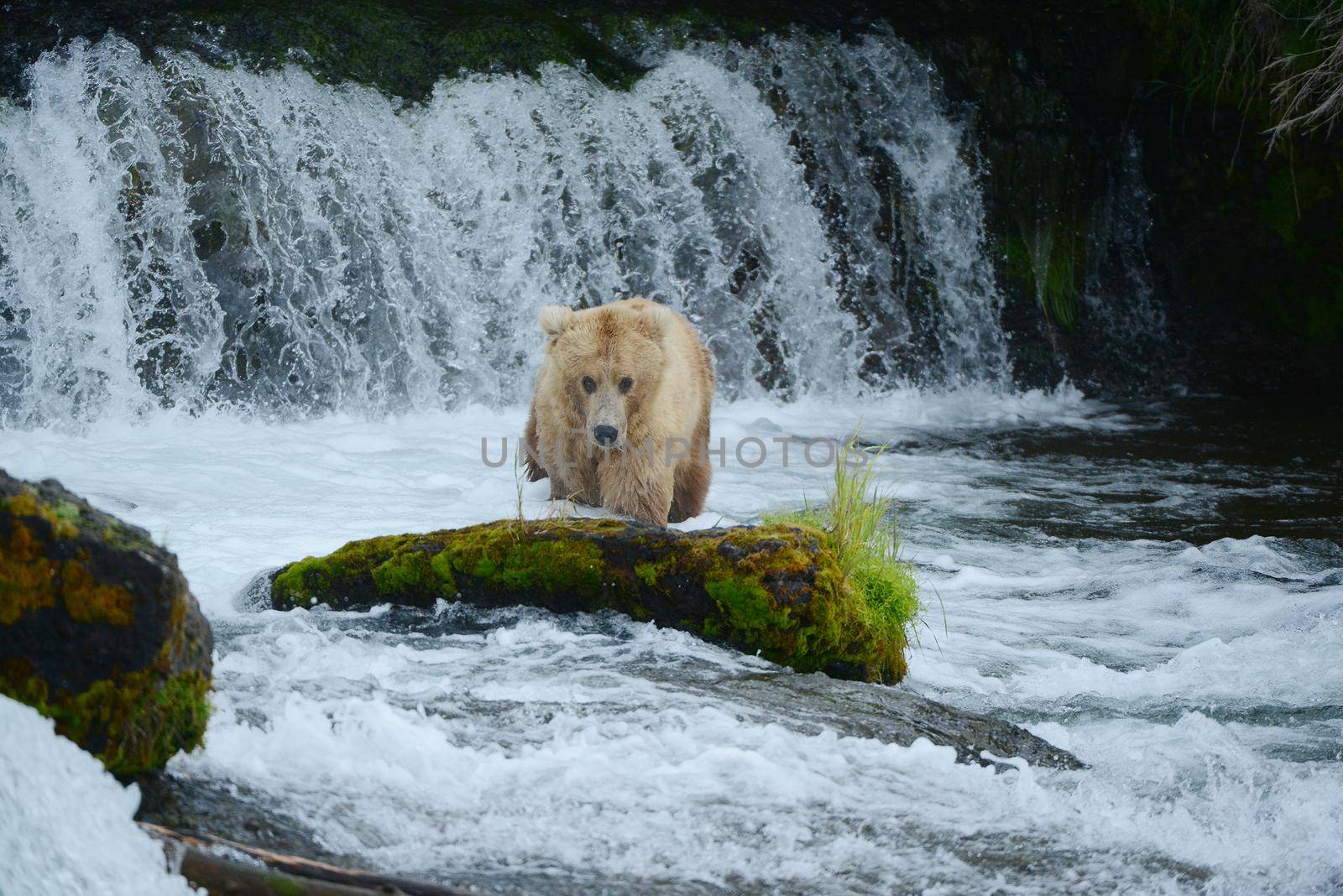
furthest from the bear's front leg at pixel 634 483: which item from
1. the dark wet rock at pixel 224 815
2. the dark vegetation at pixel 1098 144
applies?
the dark vegetation at pixel 1098 144

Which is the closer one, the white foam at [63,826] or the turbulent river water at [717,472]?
the white foam at [63,826]

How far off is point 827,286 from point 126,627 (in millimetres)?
10105

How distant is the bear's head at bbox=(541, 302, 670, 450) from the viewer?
5.71 metres

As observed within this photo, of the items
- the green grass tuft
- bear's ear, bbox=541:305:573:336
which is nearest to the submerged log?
the green grass tuft

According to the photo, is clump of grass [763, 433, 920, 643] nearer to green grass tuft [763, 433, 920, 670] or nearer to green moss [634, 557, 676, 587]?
green grass tuft [763, 433, 920, 670]

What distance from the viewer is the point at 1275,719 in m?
4.44

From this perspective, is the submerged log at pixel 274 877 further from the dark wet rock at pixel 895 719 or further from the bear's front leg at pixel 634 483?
the bear's front leg at pixel 634 483

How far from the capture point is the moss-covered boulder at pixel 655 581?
430cm

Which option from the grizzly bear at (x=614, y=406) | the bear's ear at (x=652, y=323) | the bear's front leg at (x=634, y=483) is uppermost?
the bear's ear at (x=652, y=323)

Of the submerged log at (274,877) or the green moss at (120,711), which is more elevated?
the green moss at (120,711)

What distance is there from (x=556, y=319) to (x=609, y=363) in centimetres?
39

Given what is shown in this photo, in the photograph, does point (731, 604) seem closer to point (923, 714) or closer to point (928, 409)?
point (923, 714)

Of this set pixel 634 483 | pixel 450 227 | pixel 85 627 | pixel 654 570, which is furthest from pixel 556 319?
pixel 450 227

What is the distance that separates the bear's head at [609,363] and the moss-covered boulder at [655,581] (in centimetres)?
107
